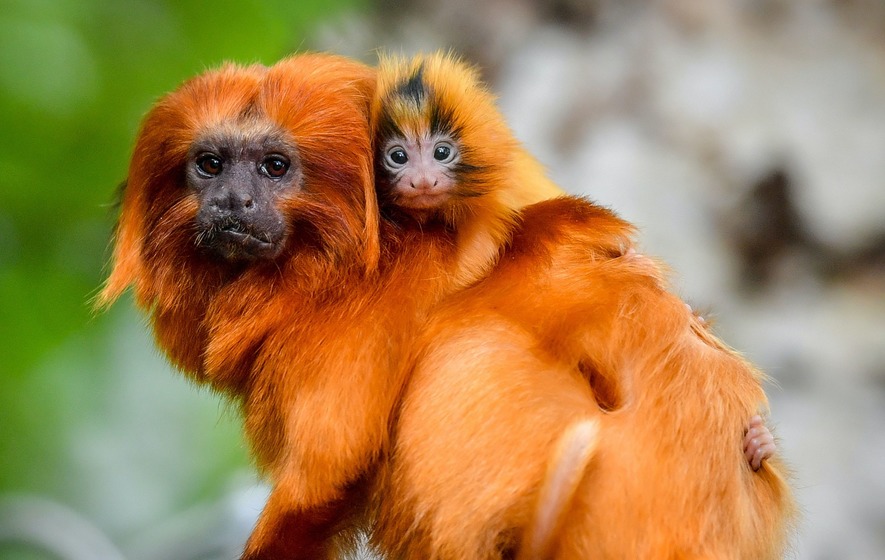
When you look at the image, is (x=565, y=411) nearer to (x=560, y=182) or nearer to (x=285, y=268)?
(x=285, y=268)

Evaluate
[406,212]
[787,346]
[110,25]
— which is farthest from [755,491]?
[110,25]

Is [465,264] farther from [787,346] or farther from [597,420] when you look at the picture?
[787,346]

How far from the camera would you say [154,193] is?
1.68 meters

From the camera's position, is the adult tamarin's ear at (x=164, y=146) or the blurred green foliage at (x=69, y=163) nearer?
the adult tamarin's ear at (x=164, y=146)

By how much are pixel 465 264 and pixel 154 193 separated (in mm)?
617

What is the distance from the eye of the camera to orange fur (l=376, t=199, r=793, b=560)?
1411 millimetres

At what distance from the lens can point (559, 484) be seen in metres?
1.40

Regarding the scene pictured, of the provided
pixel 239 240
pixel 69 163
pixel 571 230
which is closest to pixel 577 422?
pixel 571 230

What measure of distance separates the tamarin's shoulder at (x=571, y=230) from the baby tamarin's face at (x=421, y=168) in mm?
154

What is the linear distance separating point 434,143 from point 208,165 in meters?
0.42

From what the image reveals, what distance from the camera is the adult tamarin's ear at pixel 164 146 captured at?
5.30 ft

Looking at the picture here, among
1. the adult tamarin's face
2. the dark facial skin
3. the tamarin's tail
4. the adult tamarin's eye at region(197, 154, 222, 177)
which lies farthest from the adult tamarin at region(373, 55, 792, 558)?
the adult tamarin's eye at region(197, 154, 222, 177)

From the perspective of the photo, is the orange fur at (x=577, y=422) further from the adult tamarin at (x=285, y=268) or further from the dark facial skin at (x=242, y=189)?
the dark facial skin at (x=242, y=189)

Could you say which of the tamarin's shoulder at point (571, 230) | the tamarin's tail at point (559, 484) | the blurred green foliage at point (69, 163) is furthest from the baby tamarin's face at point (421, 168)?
the blurred green foliage at point (69, 163)
